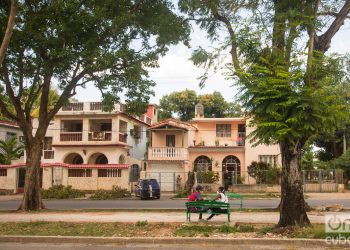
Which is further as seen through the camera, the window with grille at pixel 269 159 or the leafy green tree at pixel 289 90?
the window with grille at pixel 269 159

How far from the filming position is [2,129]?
45375mm

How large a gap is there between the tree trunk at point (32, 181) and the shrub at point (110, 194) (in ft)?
36.2

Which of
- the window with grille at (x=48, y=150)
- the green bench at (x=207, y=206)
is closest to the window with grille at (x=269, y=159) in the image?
the window with grille at (x=48, y=150)

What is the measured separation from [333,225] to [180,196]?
833 inches

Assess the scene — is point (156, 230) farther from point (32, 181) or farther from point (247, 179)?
point (247, 179)

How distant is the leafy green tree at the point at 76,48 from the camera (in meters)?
17.6

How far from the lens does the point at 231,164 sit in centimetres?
4188

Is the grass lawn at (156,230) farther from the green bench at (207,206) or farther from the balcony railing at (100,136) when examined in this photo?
the balcony railing at (100,136)

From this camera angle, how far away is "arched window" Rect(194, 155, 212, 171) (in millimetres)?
41922

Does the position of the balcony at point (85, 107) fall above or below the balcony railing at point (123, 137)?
above

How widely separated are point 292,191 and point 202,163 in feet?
101

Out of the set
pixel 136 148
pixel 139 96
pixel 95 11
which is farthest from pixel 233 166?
pixel 95 11

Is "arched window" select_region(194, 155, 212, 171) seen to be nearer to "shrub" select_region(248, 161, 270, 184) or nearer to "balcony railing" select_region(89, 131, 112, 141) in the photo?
"shrub" select_region(248, 161, 270, 184)

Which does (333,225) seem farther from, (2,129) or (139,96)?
(2,129)
